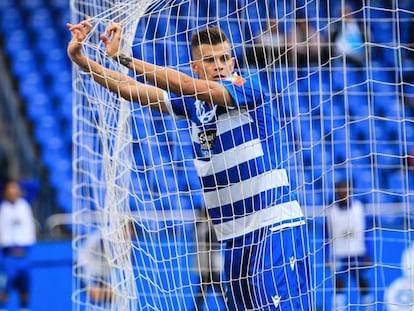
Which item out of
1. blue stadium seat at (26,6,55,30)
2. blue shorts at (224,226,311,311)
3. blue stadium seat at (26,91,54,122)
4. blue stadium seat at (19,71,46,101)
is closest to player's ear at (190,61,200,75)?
blue shorts at (224,226,311,311)

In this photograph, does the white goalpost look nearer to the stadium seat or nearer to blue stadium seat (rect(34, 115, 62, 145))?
blue stadium seat (rect(34, 115, 62, 145))

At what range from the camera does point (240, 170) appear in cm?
531

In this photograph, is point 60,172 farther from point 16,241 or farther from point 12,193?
point 16,241

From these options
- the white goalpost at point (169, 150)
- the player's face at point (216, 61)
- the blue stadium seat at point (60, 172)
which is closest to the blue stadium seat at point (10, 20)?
the blue stadium seat at point (60, 172)

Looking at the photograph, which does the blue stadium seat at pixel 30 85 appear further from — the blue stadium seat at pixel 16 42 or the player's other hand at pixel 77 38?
the player's other hand at pixel 77 38

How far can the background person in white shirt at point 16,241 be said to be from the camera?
459 inches

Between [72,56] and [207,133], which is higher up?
[72,56]

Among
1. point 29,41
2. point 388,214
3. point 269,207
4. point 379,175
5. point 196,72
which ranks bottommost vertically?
point 269,207

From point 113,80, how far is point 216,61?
0.53 meters

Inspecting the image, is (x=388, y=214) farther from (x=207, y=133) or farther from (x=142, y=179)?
(x=207, y=133)

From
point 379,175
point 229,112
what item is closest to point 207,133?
point 229,112

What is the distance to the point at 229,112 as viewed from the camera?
528cm

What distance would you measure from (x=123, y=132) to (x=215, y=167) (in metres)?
1.06

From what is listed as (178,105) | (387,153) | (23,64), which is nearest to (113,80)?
(178,105)
